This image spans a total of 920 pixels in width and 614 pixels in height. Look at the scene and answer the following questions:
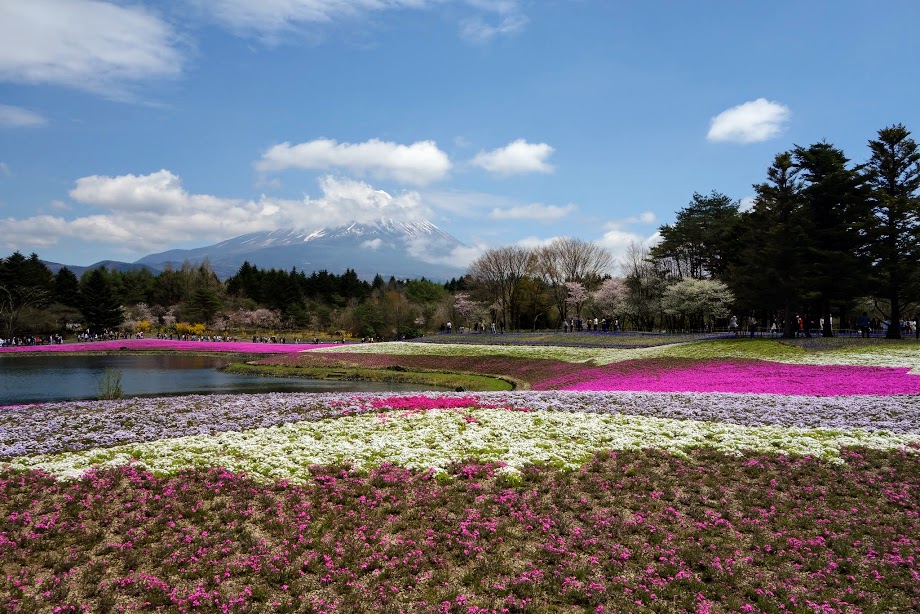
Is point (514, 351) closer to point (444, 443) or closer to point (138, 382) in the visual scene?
point (138, 382)

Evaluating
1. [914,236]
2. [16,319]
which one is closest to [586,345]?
[914,236]

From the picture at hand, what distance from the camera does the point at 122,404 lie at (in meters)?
20.6

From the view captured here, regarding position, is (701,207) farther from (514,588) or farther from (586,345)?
(514,588)

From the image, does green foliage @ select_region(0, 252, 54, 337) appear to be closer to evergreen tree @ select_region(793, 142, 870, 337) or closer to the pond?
the pond

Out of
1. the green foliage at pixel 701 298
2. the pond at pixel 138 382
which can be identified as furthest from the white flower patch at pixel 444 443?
the green foliage at pixel 701 298

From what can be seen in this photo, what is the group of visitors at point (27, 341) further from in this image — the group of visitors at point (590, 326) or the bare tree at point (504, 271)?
the group of visitors at point (590, 326)

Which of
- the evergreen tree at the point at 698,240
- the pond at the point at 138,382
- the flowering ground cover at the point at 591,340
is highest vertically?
the evergreen tree at the point at 698,240

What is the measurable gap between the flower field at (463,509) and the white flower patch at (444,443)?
0.10 metres

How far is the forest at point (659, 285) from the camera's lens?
4394cm

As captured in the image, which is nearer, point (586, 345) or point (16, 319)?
point (586, 345)

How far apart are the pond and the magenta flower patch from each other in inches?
473

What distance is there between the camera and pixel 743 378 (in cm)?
2833

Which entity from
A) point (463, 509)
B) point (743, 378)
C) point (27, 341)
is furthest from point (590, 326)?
point (463, 509)

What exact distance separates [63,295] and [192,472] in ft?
355
